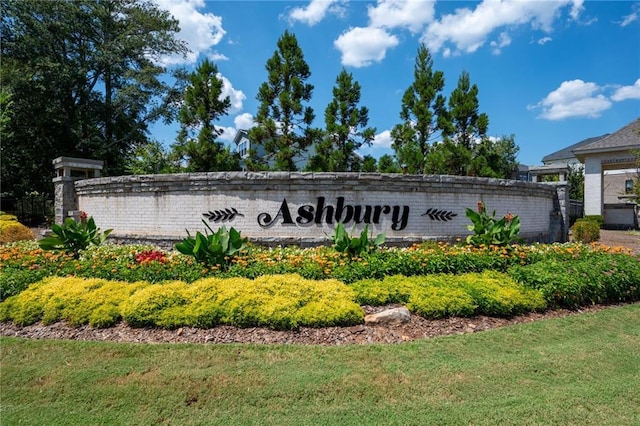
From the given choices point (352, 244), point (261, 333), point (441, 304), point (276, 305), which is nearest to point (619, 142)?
point (352, 244)

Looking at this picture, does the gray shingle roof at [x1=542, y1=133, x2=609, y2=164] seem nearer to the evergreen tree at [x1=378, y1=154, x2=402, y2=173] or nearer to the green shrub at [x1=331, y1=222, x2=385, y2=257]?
the evergreen tree at [x1=378, y1=154, x2=402, y2=173]

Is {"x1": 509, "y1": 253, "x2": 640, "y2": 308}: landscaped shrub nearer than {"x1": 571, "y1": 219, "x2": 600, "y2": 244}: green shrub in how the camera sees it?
Yes

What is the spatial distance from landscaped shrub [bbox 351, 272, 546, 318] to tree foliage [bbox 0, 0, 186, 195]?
84.1 feet

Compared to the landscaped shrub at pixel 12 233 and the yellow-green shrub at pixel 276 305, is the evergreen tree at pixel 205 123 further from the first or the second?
the yellow-green shrub at pixel 276 305

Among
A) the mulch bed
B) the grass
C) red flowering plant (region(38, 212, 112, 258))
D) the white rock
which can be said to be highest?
red flowering plant (region(38, 212, 112, 258))

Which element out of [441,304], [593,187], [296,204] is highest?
[593,187]

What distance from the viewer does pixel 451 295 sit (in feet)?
16.3

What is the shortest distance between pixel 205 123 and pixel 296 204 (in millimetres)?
12072

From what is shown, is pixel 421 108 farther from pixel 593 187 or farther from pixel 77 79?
pixel 77 79

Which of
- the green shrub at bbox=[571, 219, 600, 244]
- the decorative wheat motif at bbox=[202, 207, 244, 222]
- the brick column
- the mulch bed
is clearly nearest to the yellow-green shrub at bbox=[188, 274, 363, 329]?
the mulch bed

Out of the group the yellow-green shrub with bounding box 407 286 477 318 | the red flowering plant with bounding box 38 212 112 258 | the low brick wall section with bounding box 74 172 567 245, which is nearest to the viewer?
the yellow-green shrub with bounding box 407 286 477 318

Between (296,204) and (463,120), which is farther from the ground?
(463,120)

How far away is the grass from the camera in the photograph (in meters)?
2.77

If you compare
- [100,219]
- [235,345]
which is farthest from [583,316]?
[100,219]
